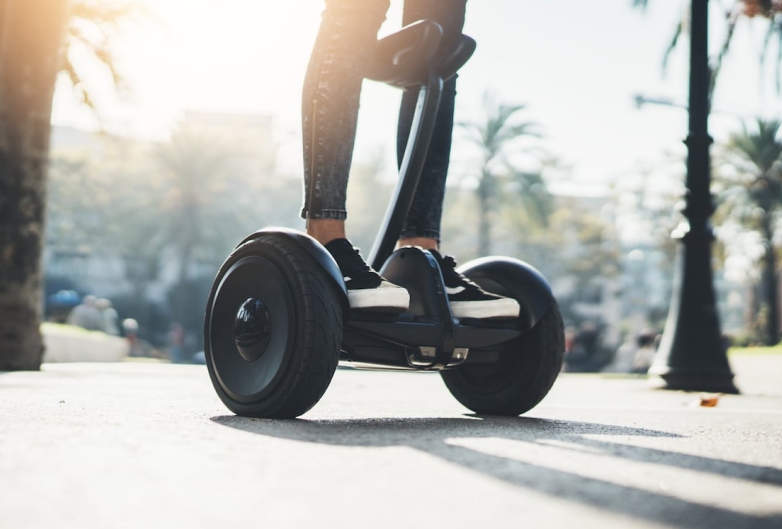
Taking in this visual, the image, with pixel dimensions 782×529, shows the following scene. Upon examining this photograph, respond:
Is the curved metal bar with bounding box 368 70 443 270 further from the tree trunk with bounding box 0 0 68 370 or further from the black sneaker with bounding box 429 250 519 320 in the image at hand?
the tree trunk with bounding box 0 0 68 370

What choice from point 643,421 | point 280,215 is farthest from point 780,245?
point 643,421

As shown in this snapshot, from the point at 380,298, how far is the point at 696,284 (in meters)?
5.94

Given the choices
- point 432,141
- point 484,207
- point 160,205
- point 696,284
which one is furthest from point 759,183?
point 432,141

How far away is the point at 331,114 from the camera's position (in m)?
2.98

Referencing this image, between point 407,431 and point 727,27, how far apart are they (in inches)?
673

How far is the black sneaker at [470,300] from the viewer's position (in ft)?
9.87

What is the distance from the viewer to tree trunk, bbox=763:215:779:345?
36.1m

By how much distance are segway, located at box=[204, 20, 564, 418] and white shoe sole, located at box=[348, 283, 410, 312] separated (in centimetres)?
4

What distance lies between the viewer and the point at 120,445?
1.89 meters

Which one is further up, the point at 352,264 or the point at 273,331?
the point at 352,264

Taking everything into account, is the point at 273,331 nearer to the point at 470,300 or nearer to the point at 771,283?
the point at 470,300

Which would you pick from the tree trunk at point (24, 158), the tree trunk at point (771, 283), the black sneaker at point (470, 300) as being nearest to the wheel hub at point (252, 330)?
the black sneaker at point (470, 300)

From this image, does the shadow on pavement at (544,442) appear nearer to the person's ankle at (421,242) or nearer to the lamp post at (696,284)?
the person's ankle at (421,242)

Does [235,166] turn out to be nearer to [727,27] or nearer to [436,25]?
→ [727,27]
